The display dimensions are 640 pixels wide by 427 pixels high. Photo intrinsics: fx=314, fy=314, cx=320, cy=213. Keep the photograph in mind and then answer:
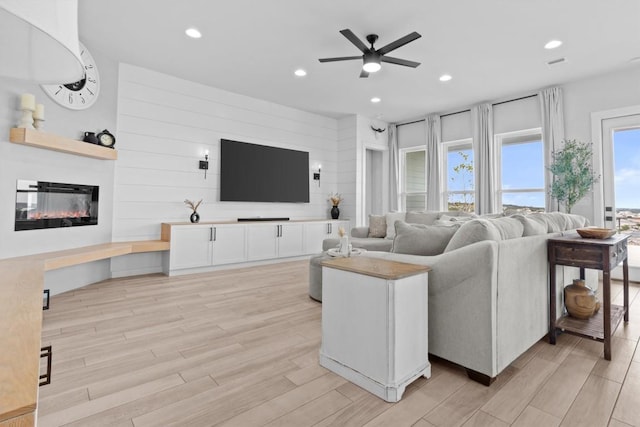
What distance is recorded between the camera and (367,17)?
323cm

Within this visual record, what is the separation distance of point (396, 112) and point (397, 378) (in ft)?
18.8

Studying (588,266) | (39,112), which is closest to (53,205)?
(39,112)

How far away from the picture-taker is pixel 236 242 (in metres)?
5.00

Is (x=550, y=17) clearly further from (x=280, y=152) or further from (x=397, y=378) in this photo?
(x=280, y=152)

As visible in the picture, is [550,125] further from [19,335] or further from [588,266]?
[19,335]

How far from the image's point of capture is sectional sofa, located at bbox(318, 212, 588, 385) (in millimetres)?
1743

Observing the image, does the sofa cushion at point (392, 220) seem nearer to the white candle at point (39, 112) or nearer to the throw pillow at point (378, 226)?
the throw pillow at point (378, 226)

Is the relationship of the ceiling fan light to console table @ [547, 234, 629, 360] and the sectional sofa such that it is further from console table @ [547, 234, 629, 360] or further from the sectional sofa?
console table @ [547, 234, 629, 360]

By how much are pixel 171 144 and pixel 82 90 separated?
1.24m

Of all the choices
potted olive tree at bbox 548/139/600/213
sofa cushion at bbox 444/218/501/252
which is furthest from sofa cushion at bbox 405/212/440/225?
sofa cushion at bbox 444/218/501/252

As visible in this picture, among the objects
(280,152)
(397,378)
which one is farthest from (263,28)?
(397,378)

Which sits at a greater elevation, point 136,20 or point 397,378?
point 136,20

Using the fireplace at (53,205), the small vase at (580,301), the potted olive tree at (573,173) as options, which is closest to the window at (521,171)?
the potted olive tree at (573,173)

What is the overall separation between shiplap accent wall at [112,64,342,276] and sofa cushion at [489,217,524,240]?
4348 millimetres
